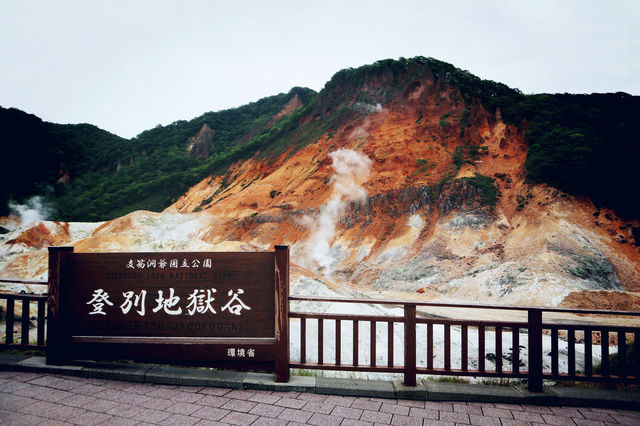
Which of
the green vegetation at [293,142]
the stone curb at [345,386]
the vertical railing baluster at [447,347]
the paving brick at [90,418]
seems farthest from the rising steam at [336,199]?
the paving brick at [90,418]

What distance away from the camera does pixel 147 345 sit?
3.75 meters

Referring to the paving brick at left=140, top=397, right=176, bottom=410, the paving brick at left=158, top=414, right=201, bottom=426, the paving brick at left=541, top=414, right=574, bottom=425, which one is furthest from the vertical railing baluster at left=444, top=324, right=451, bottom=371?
the paving brick at left=140, top=397, right=176, bottom=410

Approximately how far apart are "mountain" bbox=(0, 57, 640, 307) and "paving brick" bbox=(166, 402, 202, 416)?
954 cm

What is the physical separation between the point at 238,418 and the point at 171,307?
144 cm

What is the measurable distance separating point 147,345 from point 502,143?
2874cm

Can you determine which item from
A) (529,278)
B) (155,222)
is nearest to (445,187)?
(529,278)

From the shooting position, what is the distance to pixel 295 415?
9.77 feet

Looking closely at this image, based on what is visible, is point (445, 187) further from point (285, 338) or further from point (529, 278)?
point (285, 338)

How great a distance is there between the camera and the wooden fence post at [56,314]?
153 inches

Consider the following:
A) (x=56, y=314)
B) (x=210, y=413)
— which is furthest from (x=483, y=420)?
(x=56, y=314)

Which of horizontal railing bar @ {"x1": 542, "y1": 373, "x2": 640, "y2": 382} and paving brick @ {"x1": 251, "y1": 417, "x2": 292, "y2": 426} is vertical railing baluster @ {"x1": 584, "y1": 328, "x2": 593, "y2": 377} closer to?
horizontal railing bar @ {"x1": 542, "y1": 373, "x2": 640, "y2": 382}

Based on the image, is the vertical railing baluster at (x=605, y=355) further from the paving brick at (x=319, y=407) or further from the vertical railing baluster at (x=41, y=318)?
the vertical railing baluster at (x=41, y=318)

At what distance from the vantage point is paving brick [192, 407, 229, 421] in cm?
292

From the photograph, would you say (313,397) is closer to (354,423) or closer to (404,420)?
(354,423)
